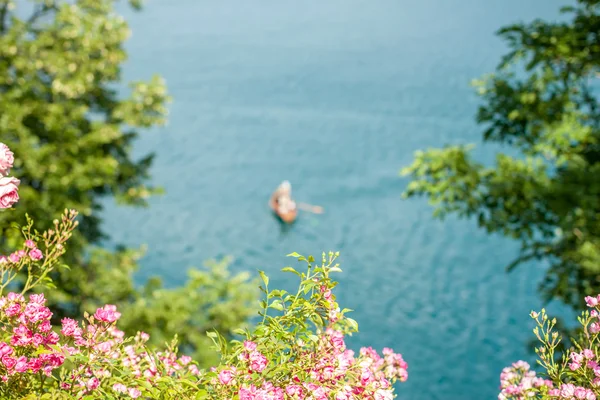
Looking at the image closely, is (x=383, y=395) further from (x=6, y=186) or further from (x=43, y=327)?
(x=6, y=186)

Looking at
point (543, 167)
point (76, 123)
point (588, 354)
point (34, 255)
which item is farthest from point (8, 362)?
point (76, 123)

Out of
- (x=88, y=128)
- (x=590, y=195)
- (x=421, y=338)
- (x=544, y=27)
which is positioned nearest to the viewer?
(x=590, y=195)

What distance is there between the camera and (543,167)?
32.1 ft

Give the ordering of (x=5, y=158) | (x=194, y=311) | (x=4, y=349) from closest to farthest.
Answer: (x=4, y=349) → (x=5, y=158) → (x=194, y=311)

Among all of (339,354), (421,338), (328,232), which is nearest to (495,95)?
(339,354)

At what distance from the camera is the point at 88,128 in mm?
12922

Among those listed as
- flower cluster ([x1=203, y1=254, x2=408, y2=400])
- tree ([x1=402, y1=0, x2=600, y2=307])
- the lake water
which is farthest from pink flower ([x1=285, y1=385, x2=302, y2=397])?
the lake water

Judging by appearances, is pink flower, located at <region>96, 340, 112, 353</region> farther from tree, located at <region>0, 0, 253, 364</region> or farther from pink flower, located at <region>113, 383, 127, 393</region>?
tree, located at <region>0, 0, 253, 364</region>

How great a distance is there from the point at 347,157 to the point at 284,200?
7590mm

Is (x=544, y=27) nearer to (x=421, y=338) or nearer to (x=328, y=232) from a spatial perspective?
(x=421, y=338)

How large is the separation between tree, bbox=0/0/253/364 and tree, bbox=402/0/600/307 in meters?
5.58

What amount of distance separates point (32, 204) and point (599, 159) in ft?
28.9

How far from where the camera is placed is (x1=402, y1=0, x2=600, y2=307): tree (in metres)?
7.33

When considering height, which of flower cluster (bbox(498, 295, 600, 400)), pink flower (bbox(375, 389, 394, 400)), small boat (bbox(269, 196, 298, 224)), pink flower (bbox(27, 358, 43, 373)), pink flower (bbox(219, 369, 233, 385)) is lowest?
pink flower (bbox(27, 358, 43, 373))
